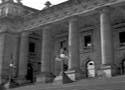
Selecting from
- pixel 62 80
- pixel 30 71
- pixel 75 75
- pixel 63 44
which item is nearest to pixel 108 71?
pixel 75 75

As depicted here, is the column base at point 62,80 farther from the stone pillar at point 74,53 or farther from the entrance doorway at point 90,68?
the entrance doorway at point 90,68

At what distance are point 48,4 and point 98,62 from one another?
32.9ft

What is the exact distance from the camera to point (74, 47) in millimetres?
27359

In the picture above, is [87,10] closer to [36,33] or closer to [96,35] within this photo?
[96,35]

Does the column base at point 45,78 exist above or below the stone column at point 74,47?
below

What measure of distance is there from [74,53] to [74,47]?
2.21 feet

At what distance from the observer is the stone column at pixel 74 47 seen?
2692 centimetres

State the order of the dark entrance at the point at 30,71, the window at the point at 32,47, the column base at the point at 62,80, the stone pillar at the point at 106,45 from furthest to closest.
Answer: the window at the point at 32,47 < the dark entrance at the point at 30,71 < the column base at the point at 62,80 < the stone pillar at the point at 106,45

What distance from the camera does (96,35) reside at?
1326 inches

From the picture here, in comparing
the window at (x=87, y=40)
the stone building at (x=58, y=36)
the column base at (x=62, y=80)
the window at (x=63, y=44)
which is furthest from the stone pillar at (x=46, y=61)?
the window at (x=63, y=44)

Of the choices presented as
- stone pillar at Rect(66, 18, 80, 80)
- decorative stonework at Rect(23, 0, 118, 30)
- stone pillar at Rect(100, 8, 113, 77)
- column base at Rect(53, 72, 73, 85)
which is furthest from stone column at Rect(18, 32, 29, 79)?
stone pillar at Rect(100, 8, 113, 77)

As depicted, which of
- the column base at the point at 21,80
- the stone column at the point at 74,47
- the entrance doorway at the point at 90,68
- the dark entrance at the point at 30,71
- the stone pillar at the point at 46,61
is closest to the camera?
the stone column at the point at 74,47

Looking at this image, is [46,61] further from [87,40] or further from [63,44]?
[63,44]

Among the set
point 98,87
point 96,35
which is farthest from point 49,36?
point 98,87
